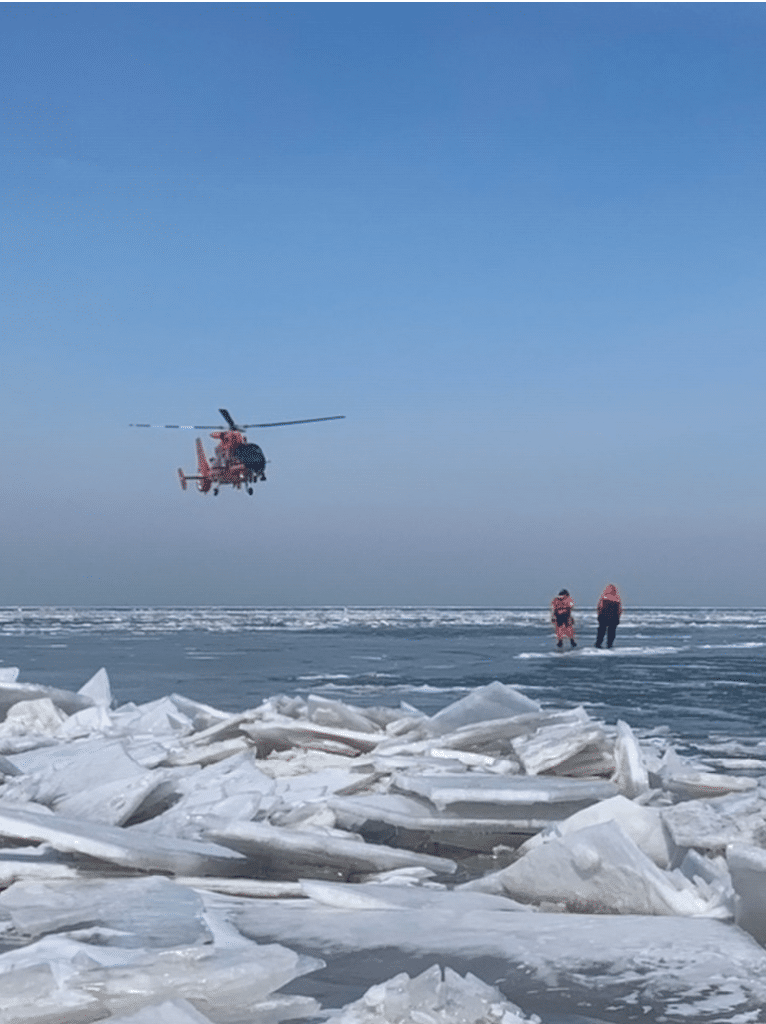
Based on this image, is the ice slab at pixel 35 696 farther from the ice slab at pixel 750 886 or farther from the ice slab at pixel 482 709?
the ice slab at pixel 750 886

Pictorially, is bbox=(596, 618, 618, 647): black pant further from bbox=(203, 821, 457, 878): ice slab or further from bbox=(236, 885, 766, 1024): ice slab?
bbox=(236, 885, 766, 1024): ice slab

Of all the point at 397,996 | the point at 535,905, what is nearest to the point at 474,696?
the point at 535,905

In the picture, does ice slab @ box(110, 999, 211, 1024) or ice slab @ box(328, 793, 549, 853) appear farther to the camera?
ice slab @ box(328, 793, 549, 853)

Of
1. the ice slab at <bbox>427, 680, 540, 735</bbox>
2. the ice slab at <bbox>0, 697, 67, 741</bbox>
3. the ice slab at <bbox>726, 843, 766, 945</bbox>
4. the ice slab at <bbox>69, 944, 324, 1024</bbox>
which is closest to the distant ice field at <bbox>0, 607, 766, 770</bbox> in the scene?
the ice slab at <bbox>427, 680, 540, 735</bbox>

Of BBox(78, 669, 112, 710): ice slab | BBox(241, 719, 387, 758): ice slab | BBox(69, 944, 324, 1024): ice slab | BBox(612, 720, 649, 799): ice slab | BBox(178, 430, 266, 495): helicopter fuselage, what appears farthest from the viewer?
BBox(178, 430, 266, 495): helicopter fuselage

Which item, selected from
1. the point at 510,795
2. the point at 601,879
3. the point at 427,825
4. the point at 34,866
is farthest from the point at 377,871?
the point at 34,866

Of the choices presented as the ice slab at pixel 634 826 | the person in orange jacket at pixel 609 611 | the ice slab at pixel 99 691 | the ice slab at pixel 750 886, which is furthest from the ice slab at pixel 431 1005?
the person in orange jacket at pixel 609 611
